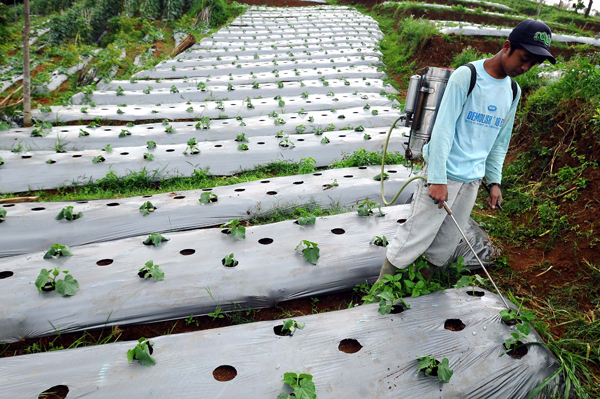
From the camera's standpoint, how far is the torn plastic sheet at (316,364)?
170cm

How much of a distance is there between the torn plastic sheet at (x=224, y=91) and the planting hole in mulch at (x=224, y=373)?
19.6ft

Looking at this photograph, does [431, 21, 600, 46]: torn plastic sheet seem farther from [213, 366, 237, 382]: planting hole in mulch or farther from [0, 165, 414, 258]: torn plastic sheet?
[213, 366, 237, 382]: planting hole in mulch

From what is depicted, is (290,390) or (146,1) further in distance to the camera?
(146,1)

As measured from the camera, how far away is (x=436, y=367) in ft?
5.95

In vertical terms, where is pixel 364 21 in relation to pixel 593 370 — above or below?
above

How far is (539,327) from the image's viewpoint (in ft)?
7.15

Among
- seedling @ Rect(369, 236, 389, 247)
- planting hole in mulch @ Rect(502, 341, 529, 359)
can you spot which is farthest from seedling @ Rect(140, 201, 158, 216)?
planting hole in mulch @ Rect(502, 341, 529, 359)

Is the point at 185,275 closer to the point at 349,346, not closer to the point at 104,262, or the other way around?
the point at 104,262

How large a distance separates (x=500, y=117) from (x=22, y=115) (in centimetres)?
633

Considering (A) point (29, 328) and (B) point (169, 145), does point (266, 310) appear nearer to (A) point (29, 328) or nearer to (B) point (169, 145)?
(A) point (29, 328)

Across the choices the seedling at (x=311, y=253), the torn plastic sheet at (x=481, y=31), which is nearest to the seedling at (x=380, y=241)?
the seedling at (x=311, y=253)

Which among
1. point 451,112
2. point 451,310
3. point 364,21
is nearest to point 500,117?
point 451,112

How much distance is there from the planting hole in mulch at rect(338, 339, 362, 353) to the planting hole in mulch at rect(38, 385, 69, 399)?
1.34m

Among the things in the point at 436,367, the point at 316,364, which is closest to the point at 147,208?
the point at 316,364
